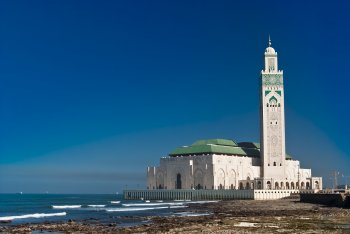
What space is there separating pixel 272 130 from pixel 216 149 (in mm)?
12773

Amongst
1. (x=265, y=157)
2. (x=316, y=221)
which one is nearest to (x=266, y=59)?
(x=265, y=157)

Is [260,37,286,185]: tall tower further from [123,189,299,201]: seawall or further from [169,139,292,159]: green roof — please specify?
[123,189,299,201]: seawall

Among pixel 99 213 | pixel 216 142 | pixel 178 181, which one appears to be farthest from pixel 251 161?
pixel 99 213

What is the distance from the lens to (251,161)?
425ft

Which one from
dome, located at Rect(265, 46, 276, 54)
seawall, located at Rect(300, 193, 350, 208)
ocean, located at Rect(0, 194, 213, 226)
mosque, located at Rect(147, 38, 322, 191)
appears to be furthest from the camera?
dome, located at Rect(265, 46, 276, 54)

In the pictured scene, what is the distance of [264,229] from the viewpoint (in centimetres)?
4172

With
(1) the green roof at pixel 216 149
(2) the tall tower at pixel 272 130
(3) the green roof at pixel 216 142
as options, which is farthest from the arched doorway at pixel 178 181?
(2) the tall tower at pixel 272 130

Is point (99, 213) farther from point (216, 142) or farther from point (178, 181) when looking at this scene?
point (216, 142)

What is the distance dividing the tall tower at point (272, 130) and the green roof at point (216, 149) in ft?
24.8

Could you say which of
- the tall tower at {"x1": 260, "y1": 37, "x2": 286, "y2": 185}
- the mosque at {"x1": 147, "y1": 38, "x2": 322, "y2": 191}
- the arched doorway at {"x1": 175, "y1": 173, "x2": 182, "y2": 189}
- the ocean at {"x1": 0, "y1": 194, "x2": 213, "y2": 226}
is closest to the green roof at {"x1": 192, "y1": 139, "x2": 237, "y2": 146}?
the mosque at {"x1": 147, "y1": 38, "x2": 322, "y2": 191}

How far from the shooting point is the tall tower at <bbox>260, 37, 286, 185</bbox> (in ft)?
407

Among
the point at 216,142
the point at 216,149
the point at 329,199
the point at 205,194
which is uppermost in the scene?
the point at 216,142

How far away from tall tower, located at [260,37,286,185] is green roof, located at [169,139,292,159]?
7549mm

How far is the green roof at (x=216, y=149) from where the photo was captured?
4940 inches
